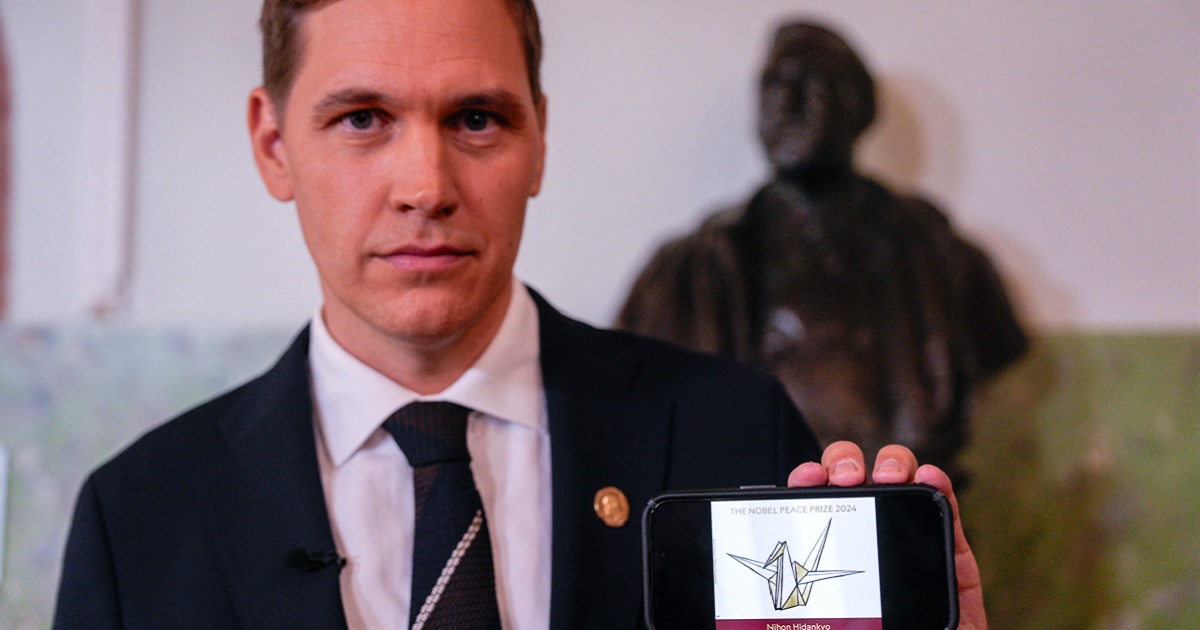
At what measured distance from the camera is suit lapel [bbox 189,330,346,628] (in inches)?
35.6

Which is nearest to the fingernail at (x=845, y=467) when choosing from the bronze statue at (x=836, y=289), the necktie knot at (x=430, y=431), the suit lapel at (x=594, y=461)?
the suit lapel at (x=594, y=461)

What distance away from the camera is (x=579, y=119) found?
2336 mm

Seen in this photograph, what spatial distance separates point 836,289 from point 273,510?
4.17 ft

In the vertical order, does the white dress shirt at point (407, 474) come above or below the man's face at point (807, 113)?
below

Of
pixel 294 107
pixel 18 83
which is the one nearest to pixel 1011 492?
pixel 294 107

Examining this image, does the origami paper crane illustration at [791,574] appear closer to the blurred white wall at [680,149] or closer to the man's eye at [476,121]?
the man's eye at [476,121]

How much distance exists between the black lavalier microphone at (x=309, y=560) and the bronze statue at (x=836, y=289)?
115 cm

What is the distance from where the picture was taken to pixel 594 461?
98cm

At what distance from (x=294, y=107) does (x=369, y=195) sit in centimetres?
14

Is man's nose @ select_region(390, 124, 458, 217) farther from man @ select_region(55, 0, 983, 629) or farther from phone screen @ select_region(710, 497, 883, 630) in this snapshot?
phone screen @ select_region(710, 497, 883, 630)

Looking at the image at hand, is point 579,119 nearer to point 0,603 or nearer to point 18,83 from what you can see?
point 18,83

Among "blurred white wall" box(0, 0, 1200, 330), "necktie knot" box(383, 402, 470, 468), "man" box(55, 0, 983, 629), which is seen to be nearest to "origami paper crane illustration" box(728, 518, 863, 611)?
"man" box(55, 0, 983, 629)

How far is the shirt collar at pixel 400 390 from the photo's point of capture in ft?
3.23

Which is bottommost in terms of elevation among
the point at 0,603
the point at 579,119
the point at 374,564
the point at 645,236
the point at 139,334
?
the point at 0,603
